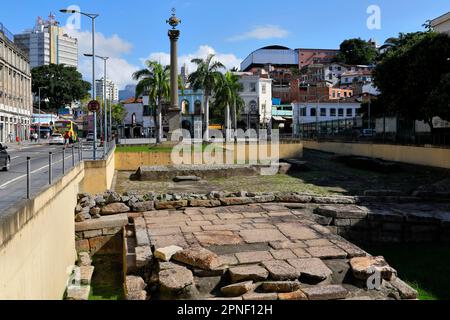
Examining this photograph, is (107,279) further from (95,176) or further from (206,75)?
(206,75)

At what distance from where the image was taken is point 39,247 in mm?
7270

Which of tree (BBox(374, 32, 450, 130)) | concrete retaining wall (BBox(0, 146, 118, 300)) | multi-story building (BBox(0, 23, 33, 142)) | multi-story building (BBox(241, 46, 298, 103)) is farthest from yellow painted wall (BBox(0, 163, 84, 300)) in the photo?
multi-story building (BBox(241, 46, 298, 103))

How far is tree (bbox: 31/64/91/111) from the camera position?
86375 mm

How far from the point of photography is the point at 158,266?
7.84 meters

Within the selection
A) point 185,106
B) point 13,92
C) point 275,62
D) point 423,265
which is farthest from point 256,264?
point 275,62

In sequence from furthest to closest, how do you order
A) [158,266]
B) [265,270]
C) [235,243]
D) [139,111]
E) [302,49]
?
1. [302,49]
2. [139,111]
3. [235,243]
4. [158,266]
5. [265,270]

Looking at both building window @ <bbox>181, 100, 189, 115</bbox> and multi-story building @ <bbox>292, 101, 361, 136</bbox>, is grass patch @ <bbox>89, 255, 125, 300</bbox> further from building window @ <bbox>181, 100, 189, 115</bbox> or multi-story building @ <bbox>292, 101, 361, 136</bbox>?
multi-story building @ <bbox>292, 101, 361, 136</bbox>

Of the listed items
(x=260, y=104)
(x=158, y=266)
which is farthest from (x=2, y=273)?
(x=260, y=104)

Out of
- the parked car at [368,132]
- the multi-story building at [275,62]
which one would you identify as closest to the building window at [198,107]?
the multi-story building at [275,62]

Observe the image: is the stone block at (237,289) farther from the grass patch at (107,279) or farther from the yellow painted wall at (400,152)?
the yellow painted wall at (400,152)

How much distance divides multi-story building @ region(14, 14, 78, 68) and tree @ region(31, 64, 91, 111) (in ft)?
14.8
